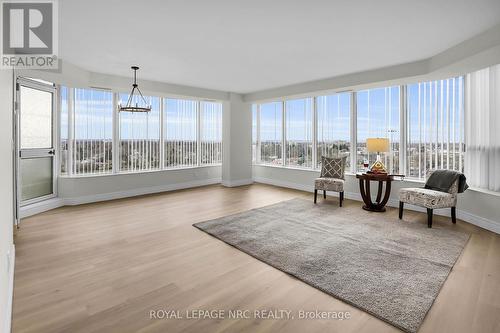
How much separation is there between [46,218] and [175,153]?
3.28 meters

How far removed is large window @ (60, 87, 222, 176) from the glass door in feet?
0.73

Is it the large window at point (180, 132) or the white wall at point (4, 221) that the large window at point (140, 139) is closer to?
the large window at point (180, 132)

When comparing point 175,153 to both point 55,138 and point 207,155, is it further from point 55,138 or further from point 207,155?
point 55,138

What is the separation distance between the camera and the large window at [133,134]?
213 inches

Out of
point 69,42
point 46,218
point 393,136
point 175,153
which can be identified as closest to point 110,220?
point 46,218

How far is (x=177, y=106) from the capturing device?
7.14 m

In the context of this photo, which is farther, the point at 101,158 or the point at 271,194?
the point at 271,194

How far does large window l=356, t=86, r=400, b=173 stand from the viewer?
537 centimetres

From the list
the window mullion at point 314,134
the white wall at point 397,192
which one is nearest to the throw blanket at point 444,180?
the white wall at point 397,192

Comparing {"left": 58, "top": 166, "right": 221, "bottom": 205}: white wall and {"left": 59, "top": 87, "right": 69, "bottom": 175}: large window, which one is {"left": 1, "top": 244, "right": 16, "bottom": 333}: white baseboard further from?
{"left": 59, "top": 87, "right": 69, "bottom": 175}: large window

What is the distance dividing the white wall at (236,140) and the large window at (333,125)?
2.07 meters

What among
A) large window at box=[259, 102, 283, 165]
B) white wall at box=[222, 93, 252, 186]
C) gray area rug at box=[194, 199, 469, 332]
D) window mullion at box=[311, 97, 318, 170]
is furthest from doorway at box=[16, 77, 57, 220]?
window mullion at box=[311, 97, 318, 170]

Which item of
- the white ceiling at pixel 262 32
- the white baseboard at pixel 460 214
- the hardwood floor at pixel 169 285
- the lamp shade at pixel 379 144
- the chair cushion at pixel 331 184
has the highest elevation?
the white ceiling at pixel 262 32

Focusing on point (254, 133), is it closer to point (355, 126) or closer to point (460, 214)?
point (355, 126)
